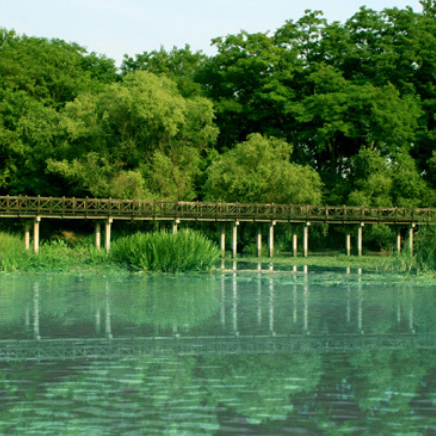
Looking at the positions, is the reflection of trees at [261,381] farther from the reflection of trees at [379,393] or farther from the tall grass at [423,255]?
the tall grass at [423,255]

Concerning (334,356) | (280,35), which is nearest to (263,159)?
(280,35)

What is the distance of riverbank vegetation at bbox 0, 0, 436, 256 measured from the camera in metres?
45.5

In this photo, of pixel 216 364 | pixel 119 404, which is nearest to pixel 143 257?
pixel 216 364

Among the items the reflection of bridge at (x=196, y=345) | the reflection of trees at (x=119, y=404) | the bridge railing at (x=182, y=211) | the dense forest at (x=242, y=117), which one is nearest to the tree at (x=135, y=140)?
the dense forest at (x=242, y=117)

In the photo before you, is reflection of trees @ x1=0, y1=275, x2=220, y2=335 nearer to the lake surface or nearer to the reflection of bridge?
the lake surface

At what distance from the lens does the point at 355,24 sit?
5662cm

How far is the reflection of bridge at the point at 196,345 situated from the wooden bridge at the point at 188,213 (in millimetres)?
28174

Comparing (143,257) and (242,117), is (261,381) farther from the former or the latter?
(242,117)

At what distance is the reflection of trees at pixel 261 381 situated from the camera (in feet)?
22.6

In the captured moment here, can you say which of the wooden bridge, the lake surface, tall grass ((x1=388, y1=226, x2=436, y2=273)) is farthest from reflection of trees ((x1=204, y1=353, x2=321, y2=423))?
the wooden bridge

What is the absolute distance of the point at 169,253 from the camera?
23.9 meters

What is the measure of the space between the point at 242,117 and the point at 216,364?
51155 mm

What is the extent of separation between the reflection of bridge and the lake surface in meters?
0.02

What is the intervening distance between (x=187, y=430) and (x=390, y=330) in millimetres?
6038
